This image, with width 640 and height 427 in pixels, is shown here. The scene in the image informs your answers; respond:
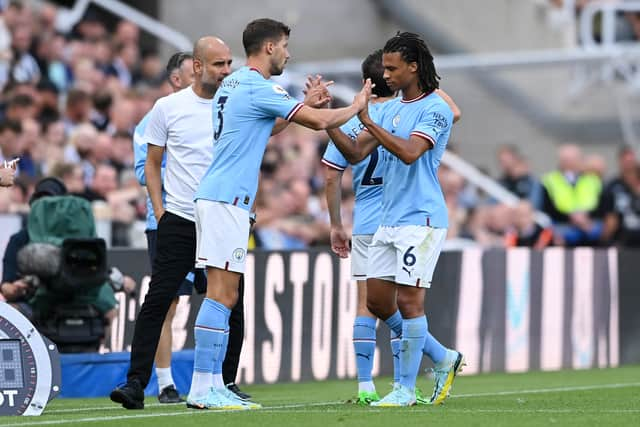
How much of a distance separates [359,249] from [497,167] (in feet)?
45.0

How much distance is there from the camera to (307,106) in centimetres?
892

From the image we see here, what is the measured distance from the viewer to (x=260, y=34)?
9.05m

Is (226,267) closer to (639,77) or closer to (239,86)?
(239,86)

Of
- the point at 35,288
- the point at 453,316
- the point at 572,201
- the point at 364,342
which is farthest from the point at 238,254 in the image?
the point at 572,201

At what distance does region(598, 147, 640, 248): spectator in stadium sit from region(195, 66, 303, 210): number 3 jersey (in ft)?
33.6

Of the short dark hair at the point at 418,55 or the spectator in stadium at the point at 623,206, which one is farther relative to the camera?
the spectator in stadium at the point at 623,206

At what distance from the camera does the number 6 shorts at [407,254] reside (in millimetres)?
9156

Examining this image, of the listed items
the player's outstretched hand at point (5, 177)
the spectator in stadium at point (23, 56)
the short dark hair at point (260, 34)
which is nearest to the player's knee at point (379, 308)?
the short dark hair at point (260, 34)

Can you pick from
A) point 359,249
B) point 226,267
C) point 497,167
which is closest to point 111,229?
point 359,249

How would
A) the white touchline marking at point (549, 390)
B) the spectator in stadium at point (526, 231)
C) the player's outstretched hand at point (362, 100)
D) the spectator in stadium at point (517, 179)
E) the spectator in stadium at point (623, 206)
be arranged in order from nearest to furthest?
the player's outstretched hand at point (362, 100)
the white touchline marking at point (549, 390)
the spectator in stadium at point (526, 231)
the spectator in stadium at point (623, 206)
the spectator in stadium at point (517, 179)

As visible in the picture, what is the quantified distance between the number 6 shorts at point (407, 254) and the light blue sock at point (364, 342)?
2.74 feet

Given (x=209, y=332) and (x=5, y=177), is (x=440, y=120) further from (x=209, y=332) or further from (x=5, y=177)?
(x=5, y=177)

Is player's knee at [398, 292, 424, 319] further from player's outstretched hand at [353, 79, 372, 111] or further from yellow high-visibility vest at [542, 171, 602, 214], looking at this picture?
yellow high-visibility vest at [542, 171, 602, 214]

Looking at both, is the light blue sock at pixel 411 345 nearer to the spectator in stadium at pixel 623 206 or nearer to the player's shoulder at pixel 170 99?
the player's shoulder at pixel 170 99
